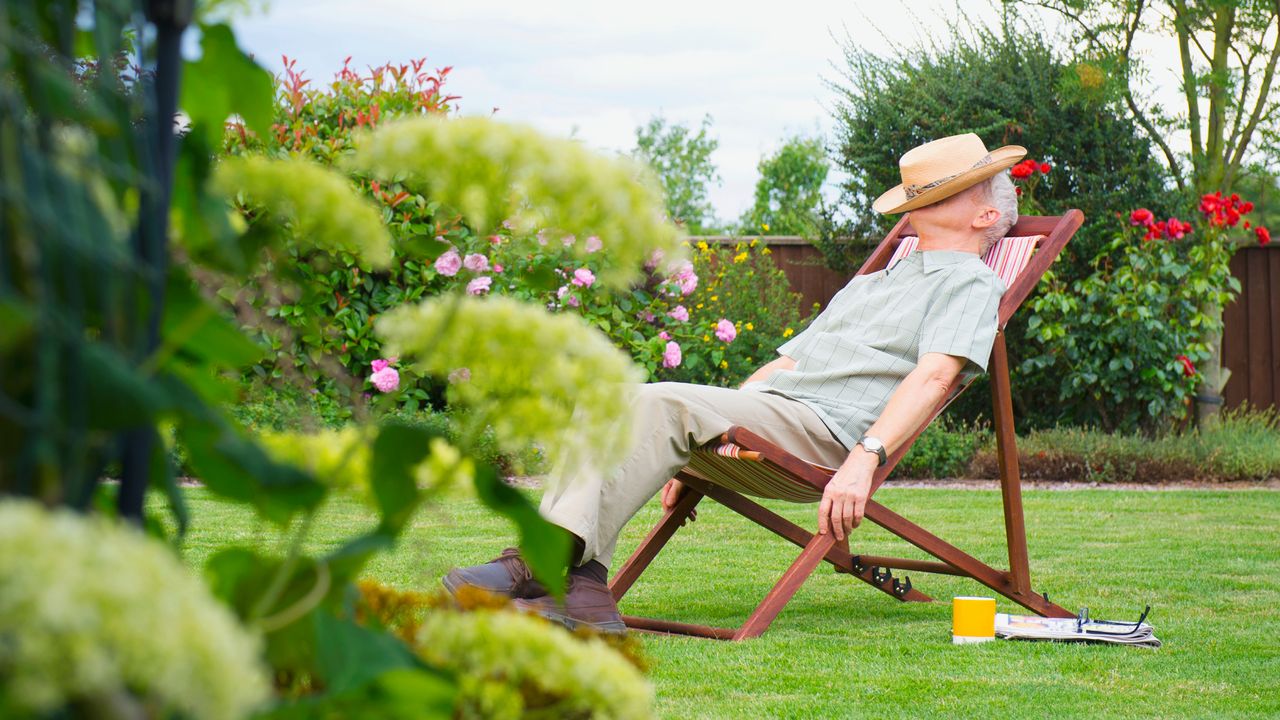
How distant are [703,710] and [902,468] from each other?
208 inches

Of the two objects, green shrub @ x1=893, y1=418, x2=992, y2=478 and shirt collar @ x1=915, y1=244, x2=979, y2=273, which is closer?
shirt collar @ x1=915, y1=244, x2=979, y2=273

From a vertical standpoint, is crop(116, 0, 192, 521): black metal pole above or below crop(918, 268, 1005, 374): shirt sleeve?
above

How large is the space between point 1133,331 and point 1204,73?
87.9 inches

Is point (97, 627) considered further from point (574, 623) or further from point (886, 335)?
point (886, 335)

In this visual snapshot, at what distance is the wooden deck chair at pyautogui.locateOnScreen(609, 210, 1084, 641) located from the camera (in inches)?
123

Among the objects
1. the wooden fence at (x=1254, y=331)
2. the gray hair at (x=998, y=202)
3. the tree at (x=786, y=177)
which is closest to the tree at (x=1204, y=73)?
the wooden fence at (x=1254, y=331)

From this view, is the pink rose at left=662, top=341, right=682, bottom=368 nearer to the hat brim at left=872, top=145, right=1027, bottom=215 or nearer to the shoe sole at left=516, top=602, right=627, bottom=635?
the hat brim at left=872, top=145, right=1027, bottom=215

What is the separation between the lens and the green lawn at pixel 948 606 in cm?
250

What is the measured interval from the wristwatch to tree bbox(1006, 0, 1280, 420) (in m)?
6.59

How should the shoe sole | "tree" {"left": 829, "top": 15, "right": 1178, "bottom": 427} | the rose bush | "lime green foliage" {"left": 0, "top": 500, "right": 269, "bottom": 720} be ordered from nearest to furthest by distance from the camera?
"lime green foliage" {"left": 0, "top": 500, "right": 269, "bottom": 720}
the shoe sole
the rose bush
"tree" {"left": 829, "top": 15, "right": 1178, "bottom": 427}

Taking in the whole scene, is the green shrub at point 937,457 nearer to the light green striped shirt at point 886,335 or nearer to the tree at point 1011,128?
the tree at point 1011,128

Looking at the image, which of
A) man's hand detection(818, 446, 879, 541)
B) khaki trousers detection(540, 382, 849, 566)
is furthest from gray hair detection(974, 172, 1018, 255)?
A: man's hand detection(818, 446, 879, 541)

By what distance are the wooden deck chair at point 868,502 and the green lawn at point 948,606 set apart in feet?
0.41

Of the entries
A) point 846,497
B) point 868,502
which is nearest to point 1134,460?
point 868,502
